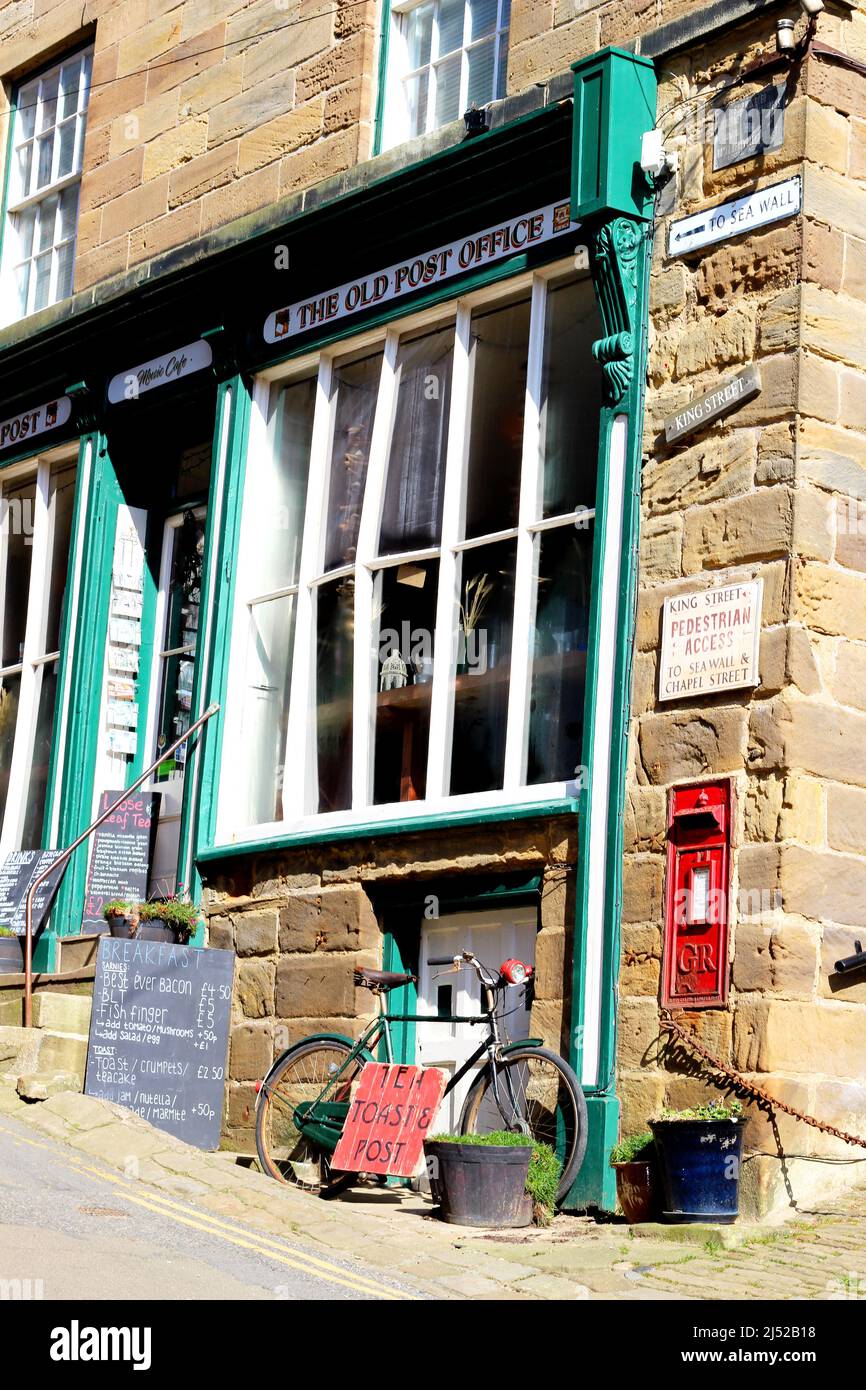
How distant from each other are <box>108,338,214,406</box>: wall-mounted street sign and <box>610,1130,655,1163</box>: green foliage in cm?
656

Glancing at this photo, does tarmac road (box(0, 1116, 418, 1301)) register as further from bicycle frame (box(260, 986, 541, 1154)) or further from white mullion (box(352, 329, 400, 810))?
white mullion (box(352, 329, 400, 810))

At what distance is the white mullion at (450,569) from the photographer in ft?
36.4

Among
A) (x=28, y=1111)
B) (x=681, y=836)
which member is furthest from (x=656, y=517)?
(x=28, y=1111)

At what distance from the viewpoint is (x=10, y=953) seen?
13.2 m

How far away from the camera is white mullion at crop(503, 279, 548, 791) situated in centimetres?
1064

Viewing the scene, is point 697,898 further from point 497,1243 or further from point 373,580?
point 373,580

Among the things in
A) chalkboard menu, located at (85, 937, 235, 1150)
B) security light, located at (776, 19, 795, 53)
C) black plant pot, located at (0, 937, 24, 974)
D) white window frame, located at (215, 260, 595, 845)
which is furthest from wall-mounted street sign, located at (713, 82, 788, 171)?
black plant pot, located at (0, 937, 24, 974)

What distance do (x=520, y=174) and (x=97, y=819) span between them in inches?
199

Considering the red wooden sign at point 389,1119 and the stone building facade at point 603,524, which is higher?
the stone building facade at point 603,524

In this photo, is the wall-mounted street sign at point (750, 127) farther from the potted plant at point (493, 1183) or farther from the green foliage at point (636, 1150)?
the potted plant at point (493, 1183)

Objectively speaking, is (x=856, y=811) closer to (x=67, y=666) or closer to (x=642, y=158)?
(x=642, y=158)

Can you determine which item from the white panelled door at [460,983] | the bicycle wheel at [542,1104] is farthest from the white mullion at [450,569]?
the bicycle wheel at [542,1104]

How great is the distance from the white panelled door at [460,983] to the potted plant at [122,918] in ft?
6.54

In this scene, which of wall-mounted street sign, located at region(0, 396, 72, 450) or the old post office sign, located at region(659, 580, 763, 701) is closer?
the old post office sign, located at region(659, 580, 763, 701)
